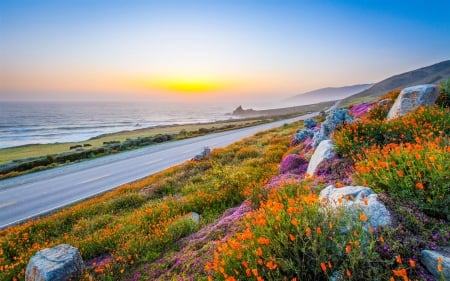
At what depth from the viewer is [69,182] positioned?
18156mm

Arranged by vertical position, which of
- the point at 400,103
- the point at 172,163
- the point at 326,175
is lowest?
the point at 172,163

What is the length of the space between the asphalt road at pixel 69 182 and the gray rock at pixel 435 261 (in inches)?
Result: 598

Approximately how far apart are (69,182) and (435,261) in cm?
2044

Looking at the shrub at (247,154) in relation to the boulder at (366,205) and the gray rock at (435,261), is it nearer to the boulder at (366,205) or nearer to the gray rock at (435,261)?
the boulder at (366,205)

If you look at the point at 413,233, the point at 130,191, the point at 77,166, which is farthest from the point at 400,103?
the point at 77,166

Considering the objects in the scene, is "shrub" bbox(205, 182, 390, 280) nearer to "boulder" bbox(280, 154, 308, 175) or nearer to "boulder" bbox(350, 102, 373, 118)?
"boulder" bbox(280, 154, 308, 175)

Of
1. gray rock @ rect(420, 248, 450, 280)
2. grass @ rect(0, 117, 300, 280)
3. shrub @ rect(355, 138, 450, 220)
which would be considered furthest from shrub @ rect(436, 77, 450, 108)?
gray rock @ rect(420, 248, 450, 280)

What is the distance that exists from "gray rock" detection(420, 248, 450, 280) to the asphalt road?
15182 millimetres

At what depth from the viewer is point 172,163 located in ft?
71.2

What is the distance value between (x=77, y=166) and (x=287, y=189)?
23.3m

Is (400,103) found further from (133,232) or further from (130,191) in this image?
(130,191)

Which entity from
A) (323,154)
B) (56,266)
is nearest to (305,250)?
(323,154)

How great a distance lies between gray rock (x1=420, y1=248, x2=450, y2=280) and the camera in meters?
2.61

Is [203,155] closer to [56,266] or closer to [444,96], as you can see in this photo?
[56,266]
